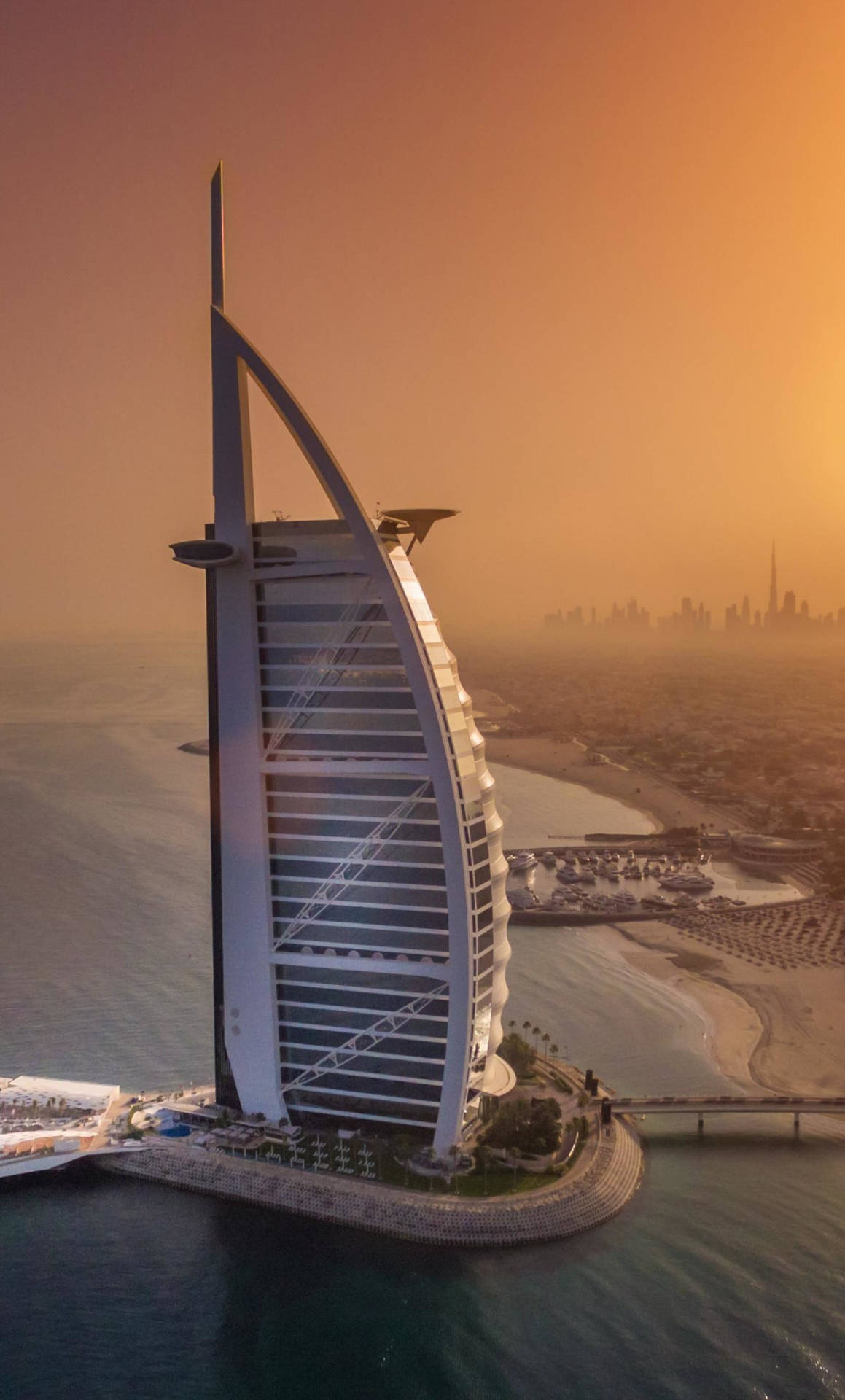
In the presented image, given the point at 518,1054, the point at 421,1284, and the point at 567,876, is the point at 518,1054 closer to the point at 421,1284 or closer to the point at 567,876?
the point at 421,1284

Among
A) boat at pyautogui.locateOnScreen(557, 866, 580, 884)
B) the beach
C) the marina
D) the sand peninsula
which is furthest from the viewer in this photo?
the beach

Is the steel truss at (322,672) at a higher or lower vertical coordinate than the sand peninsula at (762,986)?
higher

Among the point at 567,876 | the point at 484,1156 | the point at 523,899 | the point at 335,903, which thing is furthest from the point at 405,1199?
the point at 567,876

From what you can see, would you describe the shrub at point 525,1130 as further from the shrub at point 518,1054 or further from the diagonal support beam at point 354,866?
the diagonal support beam at point 354,866

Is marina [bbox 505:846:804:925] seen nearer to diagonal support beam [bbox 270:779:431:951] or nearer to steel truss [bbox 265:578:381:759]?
diagonal support beam [bbox 270:779:431:951]

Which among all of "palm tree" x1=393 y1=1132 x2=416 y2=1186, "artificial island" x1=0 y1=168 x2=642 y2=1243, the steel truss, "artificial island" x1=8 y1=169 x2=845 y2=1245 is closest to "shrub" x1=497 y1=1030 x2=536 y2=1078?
"artificial island" x1=8 y1=169 x2=845 y2=1245

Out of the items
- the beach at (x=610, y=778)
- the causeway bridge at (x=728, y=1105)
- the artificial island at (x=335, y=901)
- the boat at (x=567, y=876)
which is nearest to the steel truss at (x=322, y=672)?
the artificial island at (x=335, y=901)

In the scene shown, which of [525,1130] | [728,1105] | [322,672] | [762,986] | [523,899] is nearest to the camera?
[525,1130]
